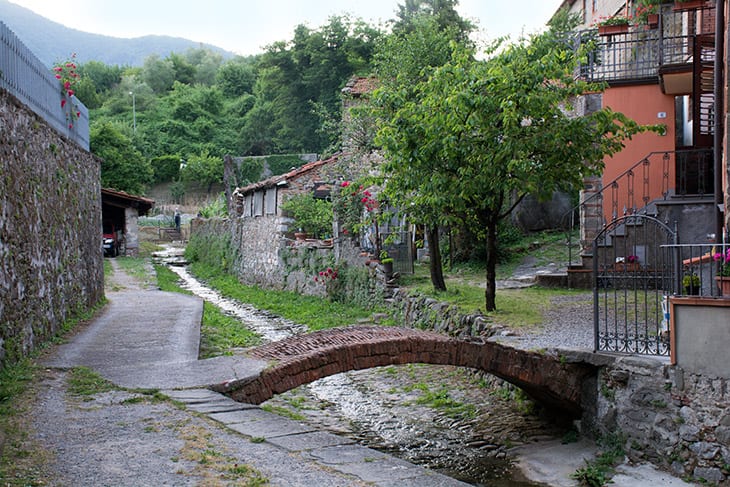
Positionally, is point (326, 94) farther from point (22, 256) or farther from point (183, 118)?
point (22, 256)

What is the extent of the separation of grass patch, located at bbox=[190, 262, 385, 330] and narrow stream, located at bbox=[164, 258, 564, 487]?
3354 millimetres

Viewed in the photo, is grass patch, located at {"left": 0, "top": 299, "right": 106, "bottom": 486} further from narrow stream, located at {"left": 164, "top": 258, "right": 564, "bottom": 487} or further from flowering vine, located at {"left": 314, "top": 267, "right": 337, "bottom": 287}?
flowering vine, located at {"left": 314, "top": 267, "right": 337, "bottom": 287}

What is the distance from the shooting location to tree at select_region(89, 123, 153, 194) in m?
38.6

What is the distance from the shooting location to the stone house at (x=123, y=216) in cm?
3009

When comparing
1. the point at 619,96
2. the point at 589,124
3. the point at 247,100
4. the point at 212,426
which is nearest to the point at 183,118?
the point at 247,100

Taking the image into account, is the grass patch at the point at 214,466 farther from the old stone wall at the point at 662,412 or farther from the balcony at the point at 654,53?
the balcony at the point at 654,53

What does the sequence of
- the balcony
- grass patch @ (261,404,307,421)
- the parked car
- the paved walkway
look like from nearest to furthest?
the paved walkway, grass patch @ (261,404,307,421), the balcony, the parked car

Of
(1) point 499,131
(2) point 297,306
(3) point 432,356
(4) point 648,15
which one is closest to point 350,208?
(2) point 297,306

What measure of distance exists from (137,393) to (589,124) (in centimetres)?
745

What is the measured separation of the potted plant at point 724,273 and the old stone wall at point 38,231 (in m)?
7.30

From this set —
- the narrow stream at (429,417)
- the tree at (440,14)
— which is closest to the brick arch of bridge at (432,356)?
the narrow stream at (429,417)

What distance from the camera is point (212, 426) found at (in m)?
5.38

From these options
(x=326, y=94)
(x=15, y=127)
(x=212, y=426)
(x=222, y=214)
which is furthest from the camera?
(x=326, y=94)

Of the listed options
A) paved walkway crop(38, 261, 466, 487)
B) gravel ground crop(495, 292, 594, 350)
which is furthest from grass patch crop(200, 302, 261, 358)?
gravel ground crop(495, 292, 594, 350)
